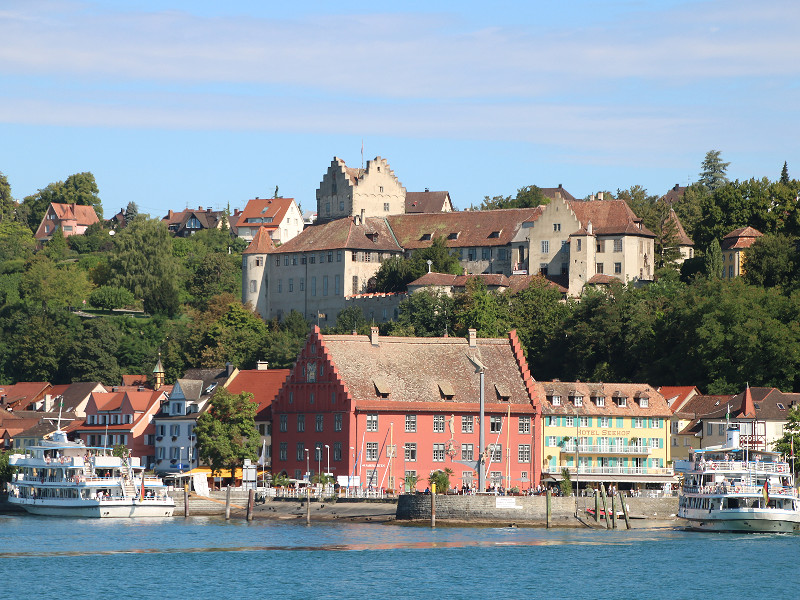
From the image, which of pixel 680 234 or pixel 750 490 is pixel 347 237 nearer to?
pixel 680 234

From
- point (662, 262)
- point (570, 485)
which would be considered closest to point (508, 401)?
point (570, 485)

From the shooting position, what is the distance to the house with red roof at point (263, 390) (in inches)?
4753

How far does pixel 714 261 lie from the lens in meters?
146

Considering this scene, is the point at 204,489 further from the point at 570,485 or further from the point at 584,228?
the point at 584,228

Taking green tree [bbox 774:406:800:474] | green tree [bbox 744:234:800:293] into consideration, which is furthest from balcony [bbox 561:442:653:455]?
green tree [bbox 744:234:800:293]

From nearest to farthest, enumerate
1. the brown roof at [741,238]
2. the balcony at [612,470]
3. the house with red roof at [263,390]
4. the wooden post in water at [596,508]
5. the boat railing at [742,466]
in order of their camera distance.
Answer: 1. the wooden post in water at [596,508]
2. the boat railing at [742,466]
3. the balcony at [612,470]
4. the house with red roof at [263,390]
5. the brown roof at [741,238]

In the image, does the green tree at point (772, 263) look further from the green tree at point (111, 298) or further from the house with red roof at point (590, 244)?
the green tree at point (111, 298)

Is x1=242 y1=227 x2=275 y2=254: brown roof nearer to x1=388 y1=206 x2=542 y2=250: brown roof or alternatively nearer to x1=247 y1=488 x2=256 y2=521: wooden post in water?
x1=388 y1=206 x2=542 y2=250: brown roof

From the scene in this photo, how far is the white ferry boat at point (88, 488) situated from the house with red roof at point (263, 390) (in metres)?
9.32

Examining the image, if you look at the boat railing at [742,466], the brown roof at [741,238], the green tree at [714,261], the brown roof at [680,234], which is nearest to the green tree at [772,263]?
the green tree at [714,261]

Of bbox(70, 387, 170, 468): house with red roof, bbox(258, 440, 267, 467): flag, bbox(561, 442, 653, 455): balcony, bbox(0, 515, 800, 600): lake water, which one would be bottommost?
bbox(0, 515, 800, 600): lake water

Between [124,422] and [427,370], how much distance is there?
3313 cm

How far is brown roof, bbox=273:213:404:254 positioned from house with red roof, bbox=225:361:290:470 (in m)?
36.5

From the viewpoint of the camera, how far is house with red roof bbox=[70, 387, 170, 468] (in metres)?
137
